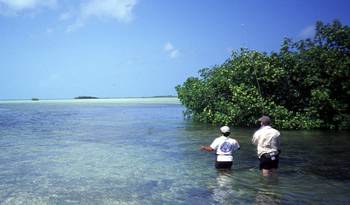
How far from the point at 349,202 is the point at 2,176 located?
10689 millimetres

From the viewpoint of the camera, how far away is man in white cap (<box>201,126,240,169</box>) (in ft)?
43.6

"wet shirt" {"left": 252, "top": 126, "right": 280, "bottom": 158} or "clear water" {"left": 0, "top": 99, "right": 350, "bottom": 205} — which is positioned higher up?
"wet shirt" {"left": 252, "top": 126, "right": 280, "bottom": 158}

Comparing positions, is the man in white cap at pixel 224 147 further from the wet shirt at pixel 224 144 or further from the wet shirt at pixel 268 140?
the wet shirt at pixel 268 140

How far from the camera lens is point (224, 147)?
13.4 meters

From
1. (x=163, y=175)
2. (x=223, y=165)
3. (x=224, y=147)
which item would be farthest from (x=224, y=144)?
(x=163, y=175)

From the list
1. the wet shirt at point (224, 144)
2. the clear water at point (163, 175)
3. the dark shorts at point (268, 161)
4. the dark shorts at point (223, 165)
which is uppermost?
the wet shirt at point (224, 144)

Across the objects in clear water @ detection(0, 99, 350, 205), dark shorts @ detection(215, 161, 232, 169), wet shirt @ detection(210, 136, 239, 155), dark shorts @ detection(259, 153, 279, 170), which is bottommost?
clear water @ detection(0, 99, 350, 205)

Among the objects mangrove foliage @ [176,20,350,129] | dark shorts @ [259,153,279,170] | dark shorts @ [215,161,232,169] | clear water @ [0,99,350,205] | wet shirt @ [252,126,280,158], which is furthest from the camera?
mangrove foliage @ [176,20,350,129]

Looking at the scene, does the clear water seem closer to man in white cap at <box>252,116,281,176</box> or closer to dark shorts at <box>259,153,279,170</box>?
dark shorts at <box>259,153,279,170</box>

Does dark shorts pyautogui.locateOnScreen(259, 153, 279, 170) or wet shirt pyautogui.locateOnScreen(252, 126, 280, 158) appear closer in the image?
→ wet shirt pyautogui.locateOnScreen(252, 126, 280, 158)

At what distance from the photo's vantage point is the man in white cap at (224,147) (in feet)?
43.6

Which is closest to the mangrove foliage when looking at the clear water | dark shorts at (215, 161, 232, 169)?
the clear water

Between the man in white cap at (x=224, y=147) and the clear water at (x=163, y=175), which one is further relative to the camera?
the man in white cap at (x=224, y=147)

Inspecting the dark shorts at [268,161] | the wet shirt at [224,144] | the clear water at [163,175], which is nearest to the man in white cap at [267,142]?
the dark shorts at [268,161]
